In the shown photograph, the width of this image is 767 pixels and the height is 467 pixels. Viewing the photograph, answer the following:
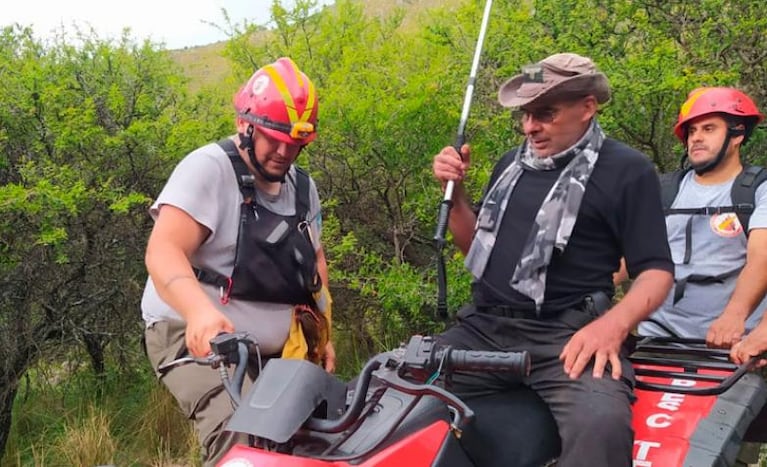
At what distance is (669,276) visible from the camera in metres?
3.32

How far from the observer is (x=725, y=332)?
406 cm

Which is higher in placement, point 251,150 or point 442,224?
point 251,150

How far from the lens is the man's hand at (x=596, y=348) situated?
3.05m

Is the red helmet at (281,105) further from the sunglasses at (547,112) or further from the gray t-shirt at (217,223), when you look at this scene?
the sunglasses at (547,112)

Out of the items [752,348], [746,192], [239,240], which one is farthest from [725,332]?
[239,240]

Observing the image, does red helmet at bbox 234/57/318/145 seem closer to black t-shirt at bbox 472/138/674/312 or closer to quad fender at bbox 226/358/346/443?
black t-shirt at bbox 472/138/674/312

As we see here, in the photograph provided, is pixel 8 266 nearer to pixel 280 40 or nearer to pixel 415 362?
pixel 280 40

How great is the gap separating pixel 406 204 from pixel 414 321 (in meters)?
0.99

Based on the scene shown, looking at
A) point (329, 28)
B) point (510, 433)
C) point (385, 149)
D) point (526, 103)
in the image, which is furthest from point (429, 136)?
point (510, 433)

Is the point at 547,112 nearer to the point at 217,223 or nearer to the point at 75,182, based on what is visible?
the point at 217,223

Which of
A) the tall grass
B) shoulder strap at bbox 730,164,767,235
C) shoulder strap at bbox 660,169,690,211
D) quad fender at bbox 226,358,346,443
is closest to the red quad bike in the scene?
quad fender at bbox 226,358,346,443

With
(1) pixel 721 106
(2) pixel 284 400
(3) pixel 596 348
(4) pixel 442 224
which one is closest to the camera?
(2) pixel 284 400

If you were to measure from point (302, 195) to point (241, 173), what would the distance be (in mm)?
426

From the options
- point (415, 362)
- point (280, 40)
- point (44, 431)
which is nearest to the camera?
point (415, 362)
